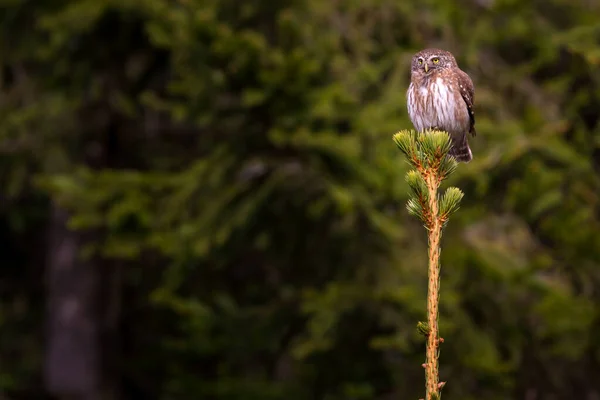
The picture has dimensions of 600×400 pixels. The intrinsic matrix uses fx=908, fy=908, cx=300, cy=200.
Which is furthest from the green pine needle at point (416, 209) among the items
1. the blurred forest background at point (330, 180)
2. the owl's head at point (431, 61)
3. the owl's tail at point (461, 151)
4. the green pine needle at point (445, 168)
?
the blurred forest background at point (330, 180)

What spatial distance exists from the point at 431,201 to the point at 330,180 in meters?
3.53

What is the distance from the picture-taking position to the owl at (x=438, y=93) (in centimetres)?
345

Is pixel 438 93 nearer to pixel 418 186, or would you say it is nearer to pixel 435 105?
pixel 435 105

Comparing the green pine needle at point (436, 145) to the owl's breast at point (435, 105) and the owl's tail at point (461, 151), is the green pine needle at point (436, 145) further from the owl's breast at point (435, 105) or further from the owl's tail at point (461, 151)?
the owl's tail at point (461, 151)

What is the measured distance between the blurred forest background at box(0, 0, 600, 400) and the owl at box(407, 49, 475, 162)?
1.82 meters

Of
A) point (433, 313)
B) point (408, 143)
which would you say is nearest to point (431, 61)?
point (408, 143)

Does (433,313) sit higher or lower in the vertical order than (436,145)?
lower

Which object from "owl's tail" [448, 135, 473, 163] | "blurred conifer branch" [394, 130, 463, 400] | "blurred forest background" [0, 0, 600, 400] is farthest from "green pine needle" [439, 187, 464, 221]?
"blurred forest background" [0, 0, 600, 400]

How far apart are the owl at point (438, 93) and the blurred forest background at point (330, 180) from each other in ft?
5.97

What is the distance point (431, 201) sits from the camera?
7.21 feet

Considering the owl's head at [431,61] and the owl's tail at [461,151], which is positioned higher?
the owl's head at [431,61]

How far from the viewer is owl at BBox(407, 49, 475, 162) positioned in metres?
3.45

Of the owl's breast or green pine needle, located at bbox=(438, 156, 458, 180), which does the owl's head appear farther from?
green pine needle, located at bbox=(438, 156, 458, 180)

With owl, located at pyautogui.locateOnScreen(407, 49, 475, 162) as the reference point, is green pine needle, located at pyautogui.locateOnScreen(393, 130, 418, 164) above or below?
below
